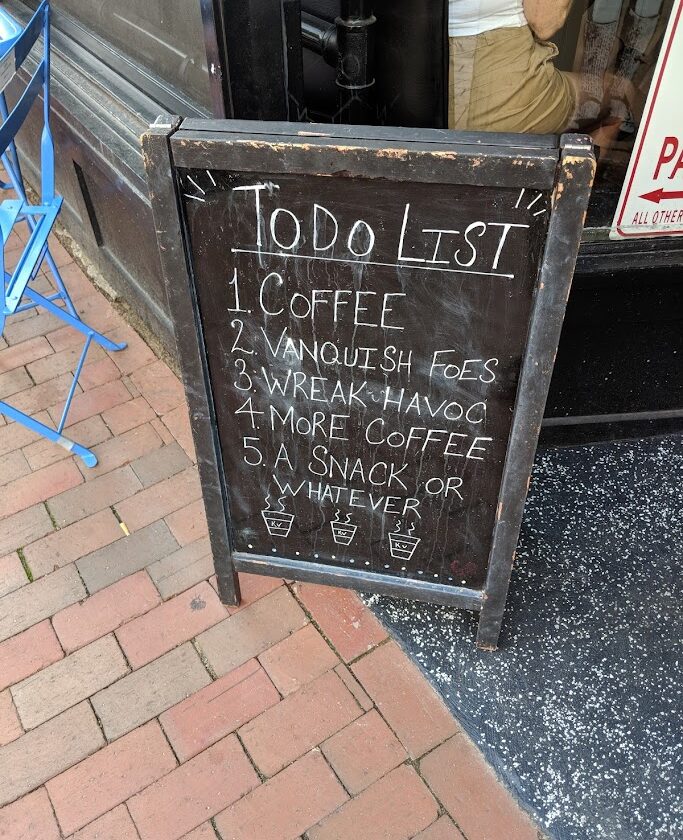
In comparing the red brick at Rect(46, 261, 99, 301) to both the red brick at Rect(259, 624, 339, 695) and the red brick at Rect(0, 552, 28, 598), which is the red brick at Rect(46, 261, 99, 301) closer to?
the red brick at Rect(0, 552, 28, 598)

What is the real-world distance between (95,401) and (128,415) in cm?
20

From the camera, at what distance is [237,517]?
2.30 meters

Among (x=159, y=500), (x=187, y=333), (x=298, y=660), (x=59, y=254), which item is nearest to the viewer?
(x=187, y=333)

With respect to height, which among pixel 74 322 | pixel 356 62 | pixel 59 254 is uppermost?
pixel 356 62

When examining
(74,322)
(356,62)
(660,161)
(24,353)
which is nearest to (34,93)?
(74,322)

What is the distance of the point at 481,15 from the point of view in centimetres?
236

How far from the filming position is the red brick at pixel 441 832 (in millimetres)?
2033

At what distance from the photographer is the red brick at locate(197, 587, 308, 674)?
2.46 metres

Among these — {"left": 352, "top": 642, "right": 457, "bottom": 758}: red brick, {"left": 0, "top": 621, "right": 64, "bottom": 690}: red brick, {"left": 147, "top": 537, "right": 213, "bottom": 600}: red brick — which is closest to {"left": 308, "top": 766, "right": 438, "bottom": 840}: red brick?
{"left": 352, "top": 642, "right": 457, "bottom": 758}: red brick

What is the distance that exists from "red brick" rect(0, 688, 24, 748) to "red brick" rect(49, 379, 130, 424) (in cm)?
131

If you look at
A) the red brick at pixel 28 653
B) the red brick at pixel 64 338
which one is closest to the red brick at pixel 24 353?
the red brick at pixel 64 338

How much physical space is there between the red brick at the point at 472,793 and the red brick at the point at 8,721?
1.26m

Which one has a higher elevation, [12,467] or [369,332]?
[369,332]

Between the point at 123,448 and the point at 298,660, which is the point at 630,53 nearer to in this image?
the point at 298,660
